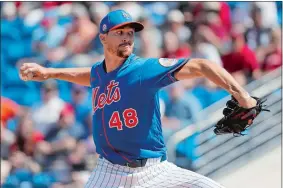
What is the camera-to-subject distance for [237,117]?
3816mm

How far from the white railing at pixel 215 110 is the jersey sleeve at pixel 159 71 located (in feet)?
8.88

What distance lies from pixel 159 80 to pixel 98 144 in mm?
623

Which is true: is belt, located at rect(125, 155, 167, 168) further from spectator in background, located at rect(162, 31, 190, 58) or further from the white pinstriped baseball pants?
spectator in background, located at rect(162, 31, 190, 58)

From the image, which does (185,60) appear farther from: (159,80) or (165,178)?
(165,178)

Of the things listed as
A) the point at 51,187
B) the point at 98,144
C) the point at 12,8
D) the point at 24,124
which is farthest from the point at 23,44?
the point at 98,144

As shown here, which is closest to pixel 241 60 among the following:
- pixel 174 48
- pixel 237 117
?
pixel 174 48

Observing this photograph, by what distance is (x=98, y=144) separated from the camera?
167 inches

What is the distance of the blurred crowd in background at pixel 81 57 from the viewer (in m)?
7.25

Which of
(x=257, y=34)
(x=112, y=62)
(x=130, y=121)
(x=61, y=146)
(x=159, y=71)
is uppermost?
(x=257, y=34)

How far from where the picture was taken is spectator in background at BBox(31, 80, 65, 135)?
297 inches

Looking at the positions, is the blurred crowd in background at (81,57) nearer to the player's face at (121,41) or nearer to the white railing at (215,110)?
the white railing at (215,110)

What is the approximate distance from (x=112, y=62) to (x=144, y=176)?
74cm

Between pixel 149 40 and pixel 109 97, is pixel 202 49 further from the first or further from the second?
pixel 109 97

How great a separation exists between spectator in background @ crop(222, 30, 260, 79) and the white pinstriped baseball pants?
3.64 m
